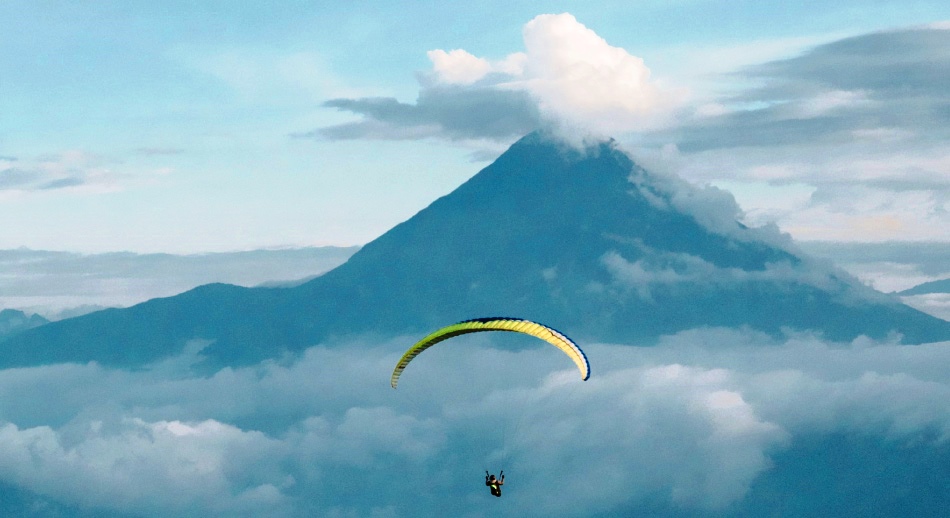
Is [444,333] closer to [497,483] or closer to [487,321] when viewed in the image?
[487,321]

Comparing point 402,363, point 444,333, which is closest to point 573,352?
point 444,333

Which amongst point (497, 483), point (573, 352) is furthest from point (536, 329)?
point (497, 483)

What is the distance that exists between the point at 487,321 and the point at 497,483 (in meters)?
14.1

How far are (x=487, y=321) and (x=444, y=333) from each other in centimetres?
442

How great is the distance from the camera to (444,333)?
10769 cm

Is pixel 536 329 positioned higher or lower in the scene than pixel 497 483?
higher

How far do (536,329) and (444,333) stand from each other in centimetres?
814

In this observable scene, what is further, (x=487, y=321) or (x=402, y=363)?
(x=402, y=363)

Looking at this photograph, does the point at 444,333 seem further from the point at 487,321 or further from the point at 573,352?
the point at 573,352

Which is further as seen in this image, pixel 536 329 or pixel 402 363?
pixel 402 363

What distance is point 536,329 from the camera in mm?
104562

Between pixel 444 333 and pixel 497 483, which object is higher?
pixel 444 333

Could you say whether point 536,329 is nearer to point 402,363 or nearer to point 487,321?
point 487,321

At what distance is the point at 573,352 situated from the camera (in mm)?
103812
